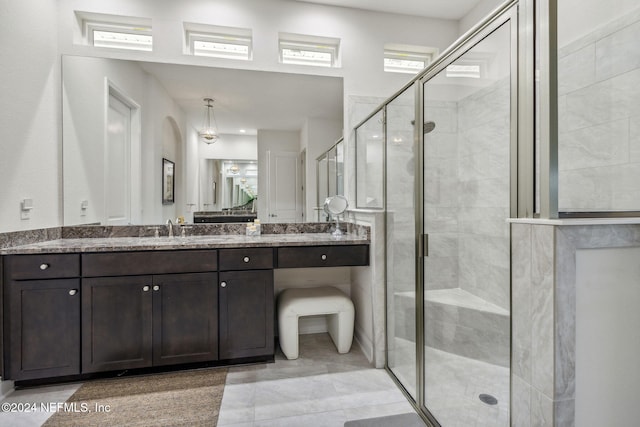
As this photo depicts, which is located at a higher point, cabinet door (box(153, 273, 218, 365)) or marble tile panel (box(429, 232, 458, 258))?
marble tile panel (box(429, 232, 458, 258))

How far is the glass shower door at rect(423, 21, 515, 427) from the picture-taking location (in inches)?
59.2

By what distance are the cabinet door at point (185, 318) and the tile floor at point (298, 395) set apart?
0.95 ft

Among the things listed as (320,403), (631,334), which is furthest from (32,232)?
(631,334)

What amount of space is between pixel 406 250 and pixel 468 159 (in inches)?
26.5

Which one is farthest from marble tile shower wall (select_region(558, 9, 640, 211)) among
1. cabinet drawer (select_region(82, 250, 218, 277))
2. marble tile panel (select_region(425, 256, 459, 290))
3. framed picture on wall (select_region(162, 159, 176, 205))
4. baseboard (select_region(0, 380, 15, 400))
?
baseboard (select_region(0, 380, 15, 400))

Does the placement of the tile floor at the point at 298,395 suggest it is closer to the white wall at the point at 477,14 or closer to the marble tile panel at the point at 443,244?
the marble tile panel at the point at 443,244

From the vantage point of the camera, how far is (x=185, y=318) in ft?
6.64

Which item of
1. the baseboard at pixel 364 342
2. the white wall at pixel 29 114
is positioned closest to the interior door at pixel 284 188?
the baseboard at pixel 364 342

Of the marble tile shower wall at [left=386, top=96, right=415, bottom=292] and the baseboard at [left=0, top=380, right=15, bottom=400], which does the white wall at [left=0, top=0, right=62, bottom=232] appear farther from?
the marble tile shower wall at [left=386, top=96, right=415, bottom=292]

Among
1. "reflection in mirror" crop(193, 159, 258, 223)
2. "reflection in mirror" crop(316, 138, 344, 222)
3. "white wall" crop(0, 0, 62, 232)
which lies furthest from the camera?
"reflection in mirror" crop(316, 138, 344, 222)

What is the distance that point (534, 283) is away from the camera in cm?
97

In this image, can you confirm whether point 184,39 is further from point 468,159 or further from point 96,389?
point 96,389

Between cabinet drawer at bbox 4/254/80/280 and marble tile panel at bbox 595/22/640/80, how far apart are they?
3.09m

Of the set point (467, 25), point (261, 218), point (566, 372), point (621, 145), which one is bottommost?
point (566, 372)
